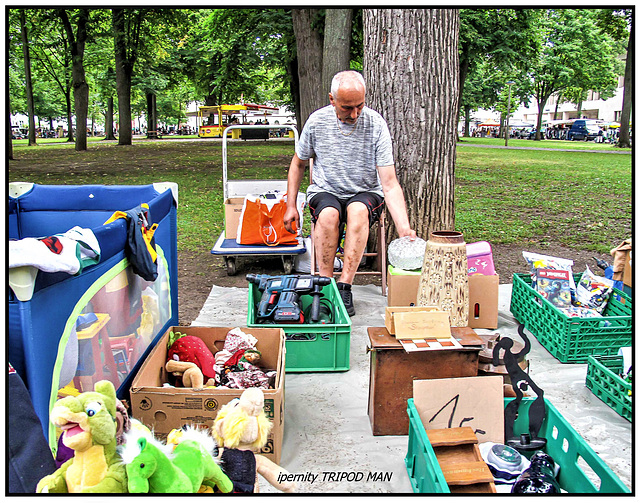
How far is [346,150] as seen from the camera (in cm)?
402

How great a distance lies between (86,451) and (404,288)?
267cm

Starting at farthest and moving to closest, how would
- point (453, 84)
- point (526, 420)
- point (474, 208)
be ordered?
point (474, 208) < point (453, 84) < point (526, 420)

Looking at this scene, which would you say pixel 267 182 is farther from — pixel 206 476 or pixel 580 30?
pixel 580 30

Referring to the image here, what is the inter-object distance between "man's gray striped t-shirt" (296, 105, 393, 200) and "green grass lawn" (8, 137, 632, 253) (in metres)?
2.49

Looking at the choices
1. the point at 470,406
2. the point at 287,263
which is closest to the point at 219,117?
the point at 287,263

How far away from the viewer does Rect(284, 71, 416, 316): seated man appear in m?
3.94

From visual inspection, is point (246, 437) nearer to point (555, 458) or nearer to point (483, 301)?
point (555, 458)

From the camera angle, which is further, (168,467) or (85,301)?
(85,301)

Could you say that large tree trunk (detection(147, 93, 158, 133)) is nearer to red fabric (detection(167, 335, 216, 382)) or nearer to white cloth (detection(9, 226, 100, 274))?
red fabric (detection(167, 335, 216, 382))

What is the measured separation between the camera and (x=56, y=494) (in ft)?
4.75

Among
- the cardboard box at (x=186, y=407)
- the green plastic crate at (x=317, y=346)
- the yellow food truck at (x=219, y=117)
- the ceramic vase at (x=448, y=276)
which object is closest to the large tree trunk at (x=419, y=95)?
the ceramic vase at (x=448, y=276)

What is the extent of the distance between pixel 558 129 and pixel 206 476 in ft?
185

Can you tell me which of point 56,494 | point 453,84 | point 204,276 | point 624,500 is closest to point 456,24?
point 453,84

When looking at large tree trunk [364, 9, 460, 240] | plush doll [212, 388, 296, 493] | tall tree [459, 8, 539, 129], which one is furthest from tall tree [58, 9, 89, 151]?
plush doll [212, 388, 296, 493]
